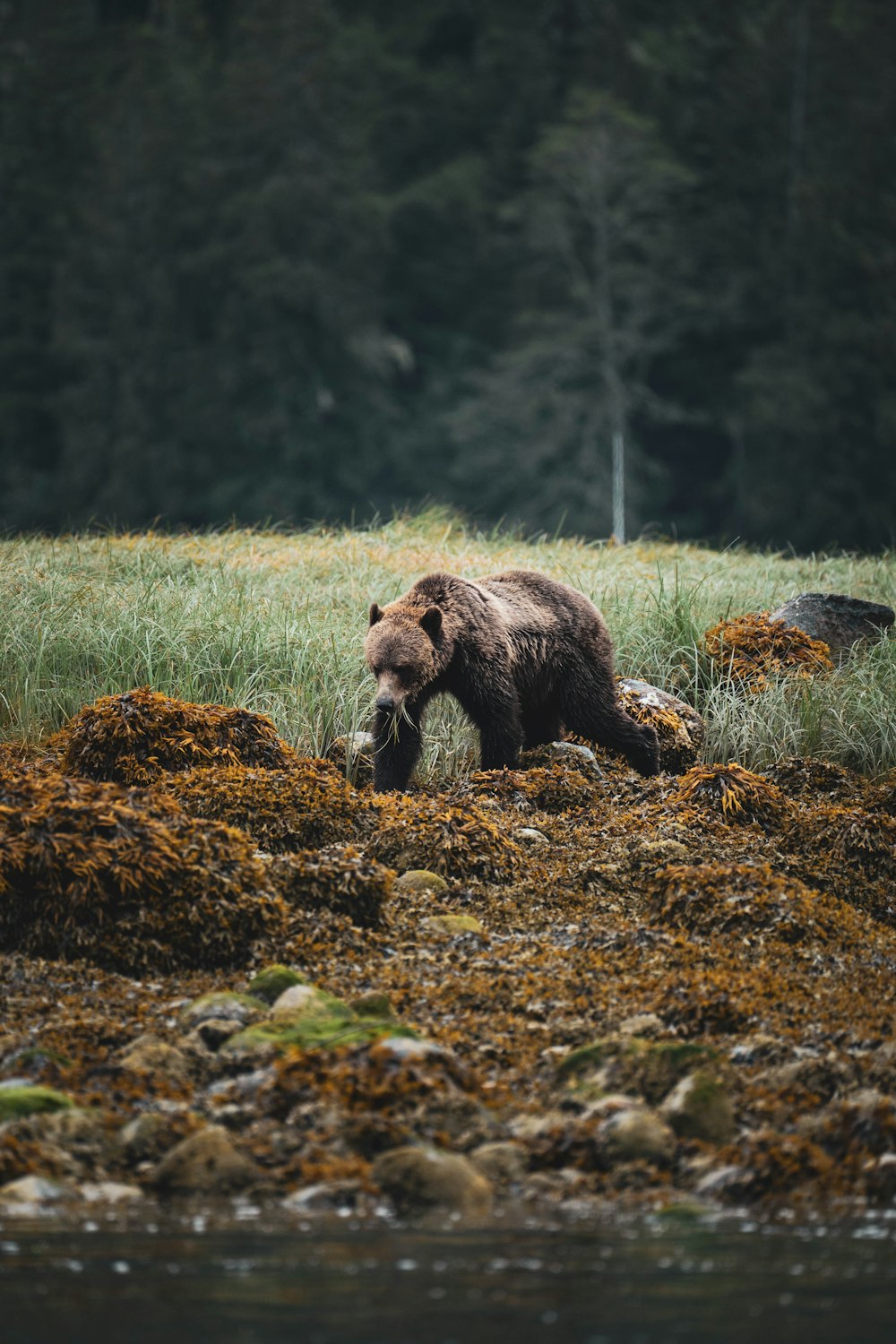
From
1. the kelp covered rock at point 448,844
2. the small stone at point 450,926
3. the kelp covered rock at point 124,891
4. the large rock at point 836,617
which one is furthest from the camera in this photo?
the large rock at point 836,617

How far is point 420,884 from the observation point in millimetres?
5441

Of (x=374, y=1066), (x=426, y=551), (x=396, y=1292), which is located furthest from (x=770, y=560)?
(x=396, y=1292)

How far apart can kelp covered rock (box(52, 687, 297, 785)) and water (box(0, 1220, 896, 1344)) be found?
336cm

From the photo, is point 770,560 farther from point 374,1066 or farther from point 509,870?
point 374,1066

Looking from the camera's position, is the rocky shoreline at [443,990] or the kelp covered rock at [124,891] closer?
the rocky shoreline at [443,990]

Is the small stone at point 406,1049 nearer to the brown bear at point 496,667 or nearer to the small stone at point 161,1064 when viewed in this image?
the small stone at point 161,1064

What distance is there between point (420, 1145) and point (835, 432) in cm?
2544

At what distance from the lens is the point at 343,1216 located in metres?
3.13

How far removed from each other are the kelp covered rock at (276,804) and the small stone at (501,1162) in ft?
7.66

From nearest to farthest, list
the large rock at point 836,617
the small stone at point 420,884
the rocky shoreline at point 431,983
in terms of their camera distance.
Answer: the rocky shoreline at point 431,983, the small stone at point 420,884, the large rock at point 836,617

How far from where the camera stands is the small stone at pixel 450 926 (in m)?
4.96

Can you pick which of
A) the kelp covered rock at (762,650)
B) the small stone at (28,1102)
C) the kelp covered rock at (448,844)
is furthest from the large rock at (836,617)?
the small stone at (28,1102)

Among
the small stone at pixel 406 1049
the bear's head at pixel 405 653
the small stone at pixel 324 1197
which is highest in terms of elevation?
the bear's head at pixel 405 653

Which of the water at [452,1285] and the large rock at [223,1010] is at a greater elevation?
the water at [452,1285]
